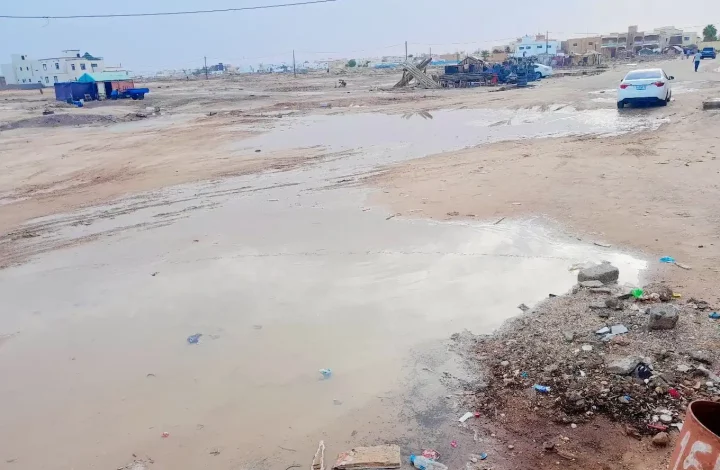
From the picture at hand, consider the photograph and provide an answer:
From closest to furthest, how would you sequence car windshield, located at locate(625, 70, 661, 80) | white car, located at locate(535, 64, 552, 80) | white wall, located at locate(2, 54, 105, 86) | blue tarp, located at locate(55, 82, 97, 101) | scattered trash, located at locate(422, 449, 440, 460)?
1. scattered trash, located at locate(422, 449, 440, 460)
2. car windshield, located at locate(625, 70, 661, 80)
3. blue tarp, located at locate(55, 82, 97, 101)
4. white car, located at locate(535, 64, 552, 80)
5. white wall, located at locate(2, 54, 105, 86)

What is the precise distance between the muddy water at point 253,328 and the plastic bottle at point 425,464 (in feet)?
0.56

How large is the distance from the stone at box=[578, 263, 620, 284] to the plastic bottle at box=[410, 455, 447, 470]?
128 inches

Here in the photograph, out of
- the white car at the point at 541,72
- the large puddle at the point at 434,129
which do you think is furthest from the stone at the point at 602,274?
the white car at the point at 541,72

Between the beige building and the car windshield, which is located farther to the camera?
the beige building

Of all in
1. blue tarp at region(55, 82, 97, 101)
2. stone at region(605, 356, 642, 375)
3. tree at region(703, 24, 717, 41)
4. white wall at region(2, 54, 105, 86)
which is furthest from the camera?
tree at region(703, 24, 717, 41)

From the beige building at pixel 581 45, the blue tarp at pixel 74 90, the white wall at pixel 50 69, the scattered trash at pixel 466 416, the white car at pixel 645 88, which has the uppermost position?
the beige building at pixel 581 45

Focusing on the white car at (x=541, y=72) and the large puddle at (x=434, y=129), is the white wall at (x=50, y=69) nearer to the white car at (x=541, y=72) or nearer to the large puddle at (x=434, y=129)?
the white car at (x=541, y=72)

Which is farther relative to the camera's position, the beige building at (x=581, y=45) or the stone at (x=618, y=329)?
the beige building at (x=581, y=45)

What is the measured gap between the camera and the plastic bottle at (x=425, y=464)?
364 cm

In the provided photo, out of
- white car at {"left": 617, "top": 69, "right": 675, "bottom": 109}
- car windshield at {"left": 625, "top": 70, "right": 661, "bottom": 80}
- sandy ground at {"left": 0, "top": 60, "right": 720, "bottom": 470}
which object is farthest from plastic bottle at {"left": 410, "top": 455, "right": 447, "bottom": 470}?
car windshield at {"left": 625, "top": 70, "right": 661, "bottom": 80}

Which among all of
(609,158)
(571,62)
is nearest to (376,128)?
(609,158)

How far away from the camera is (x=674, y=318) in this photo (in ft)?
15.5

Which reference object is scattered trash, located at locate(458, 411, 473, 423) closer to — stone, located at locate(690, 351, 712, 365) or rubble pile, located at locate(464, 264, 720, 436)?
rubble pile, located at locate(464, 264, 720, 436)

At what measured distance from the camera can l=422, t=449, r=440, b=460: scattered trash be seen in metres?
3.75
